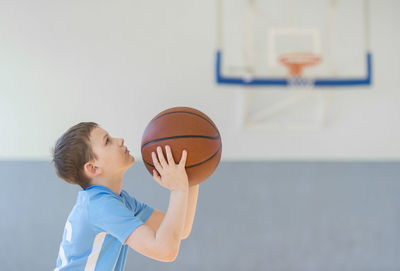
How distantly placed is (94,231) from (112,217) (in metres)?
Result: 0.12

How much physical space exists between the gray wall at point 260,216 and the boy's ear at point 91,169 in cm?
197

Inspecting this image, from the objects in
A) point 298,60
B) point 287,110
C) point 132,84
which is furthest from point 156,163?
point 287,110

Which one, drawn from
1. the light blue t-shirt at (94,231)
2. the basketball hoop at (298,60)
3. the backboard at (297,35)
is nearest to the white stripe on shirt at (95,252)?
the light blue t-shirt at (94,231)

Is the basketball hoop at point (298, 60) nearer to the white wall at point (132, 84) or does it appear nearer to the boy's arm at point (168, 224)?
the white wall at point (132, 84)

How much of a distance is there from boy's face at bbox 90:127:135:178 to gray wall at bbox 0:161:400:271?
1.94 meters

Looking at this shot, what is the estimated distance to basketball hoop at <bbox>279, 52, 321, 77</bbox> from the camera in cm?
Answer: 302

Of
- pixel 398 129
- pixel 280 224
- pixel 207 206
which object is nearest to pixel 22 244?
pixel 207 206

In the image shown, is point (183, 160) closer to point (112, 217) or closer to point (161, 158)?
point (161, 158)

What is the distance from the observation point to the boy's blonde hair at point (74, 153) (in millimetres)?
1447

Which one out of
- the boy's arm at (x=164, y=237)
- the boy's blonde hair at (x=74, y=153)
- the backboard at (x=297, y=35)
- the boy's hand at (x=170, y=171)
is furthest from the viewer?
the backboard at (x=297, y=35)

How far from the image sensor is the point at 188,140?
1384 mm

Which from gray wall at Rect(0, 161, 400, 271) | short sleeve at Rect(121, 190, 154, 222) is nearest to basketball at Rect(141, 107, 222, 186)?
short sleeve at Rect(121, 190, 154, 222)

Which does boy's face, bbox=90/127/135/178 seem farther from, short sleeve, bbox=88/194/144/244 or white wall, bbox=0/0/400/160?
white wall, bbox=0/0/400/160

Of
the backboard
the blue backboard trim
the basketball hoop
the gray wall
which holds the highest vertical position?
the backboard
